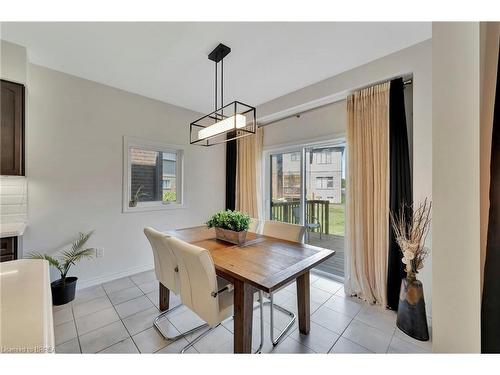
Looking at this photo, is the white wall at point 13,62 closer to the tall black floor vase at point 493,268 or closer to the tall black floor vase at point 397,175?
the tall black floor vase at point 493,268

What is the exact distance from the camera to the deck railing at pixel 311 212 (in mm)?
3059

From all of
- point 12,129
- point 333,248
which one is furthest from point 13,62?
point 333,248

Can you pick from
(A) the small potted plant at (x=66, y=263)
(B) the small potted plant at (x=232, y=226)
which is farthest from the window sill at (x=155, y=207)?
(B) the small potted plant at (x=232, y=226)

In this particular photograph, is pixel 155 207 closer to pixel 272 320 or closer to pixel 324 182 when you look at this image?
pixel 272 320

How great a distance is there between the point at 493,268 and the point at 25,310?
1419 mm

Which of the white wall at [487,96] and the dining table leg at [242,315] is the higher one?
the white wall at [487,96]

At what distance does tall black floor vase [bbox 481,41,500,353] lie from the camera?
2.14ft

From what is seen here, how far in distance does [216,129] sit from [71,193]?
2051 mm

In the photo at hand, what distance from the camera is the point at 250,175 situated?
372 centimetres

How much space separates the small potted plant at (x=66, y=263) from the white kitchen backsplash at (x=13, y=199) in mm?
450

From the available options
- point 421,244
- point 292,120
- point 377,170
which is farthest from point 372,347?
point 292,120

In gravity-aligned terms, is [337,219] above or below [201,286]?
above

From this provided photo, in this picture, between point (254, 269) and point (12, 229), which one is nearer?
point (254, 269)
